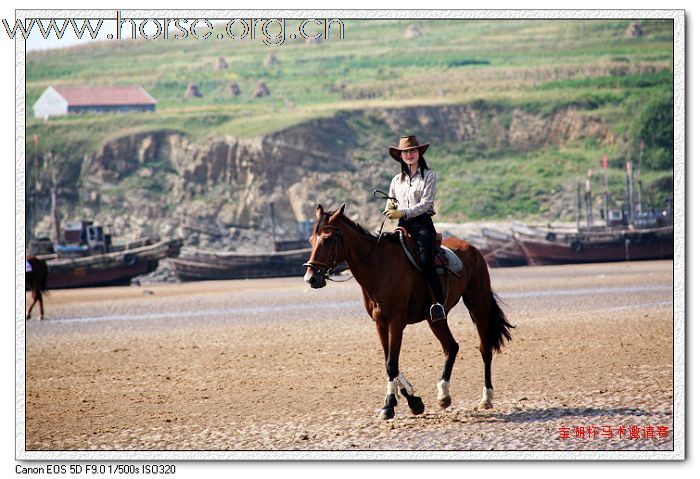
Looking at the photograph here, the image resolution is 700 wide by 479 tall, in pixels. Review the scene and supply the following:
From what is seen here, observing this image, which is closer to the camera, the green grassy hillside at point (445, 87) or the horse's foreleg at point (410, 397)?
the horse's foreleg at point (410, 397)

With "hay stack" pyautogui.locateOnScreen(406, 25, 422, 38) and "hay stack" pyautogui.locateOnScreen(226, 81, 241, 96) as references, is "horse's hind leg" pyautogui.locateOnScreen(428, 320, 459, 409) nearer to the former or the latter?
"hay stack" pyautogui.locateOnScreen(406, 25, 422, 38)

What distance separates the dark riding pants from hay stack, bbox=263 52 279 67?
55.3 metres

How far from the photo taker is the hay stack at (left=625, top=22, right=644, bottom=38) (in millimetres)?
42500

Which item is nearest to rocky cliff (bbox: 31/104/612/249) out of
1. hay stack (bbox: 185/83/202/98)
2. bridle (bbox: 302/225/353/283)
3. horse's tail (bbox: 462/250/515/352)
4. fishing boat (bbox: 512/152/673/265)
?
hay stack (bbox: 185/83/202/98)

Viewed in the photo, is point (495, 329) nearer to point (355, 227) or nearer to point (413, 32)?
point (355, 227)

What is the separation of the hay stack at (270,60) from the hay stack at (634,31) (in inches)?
978

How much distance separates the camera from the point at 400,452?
892 cm

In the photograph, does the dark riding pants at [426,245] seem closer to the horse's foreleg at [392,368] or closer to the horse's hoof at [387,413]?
the horse's foreleg at [392,368]

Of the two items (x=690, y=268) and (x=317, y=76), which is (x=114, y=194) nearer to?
(x=317, y=76)

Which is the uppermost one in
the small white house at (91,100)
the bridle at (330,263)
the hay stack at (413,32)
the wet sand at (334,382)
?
the hay stack at (413,32)

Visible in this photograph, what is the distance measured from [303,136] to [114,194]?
10850 mm

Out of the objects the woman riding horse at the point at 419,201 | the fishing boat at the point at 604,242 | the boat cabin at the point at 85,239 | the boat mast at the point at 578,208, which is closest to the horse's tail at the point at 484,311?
the woman riding horse at the point at 419,201

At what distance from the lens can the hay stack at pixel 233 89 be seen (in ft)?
211
